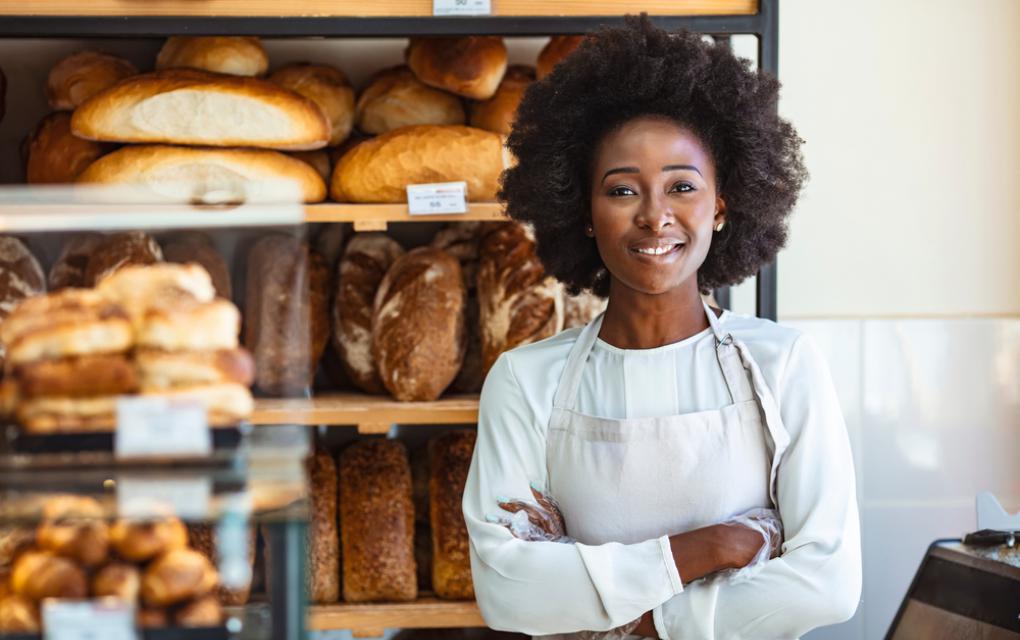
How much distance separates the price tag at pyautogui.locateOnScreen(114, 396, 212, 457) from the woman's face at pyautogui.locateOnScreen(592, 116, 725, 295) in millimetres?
692

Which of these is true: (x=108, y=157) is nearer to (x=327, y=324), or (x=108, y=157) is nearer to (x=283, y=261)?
(x=327, y=324)

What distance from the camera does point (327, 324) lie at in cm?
239

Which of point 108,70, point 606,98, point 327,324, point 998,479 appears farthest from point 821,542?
point 108,70

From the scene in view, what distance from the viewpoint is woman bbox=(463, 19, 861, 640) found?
126cm

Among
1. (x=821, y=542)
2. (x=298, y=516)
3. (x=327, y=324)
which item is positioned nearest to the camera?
(x=298, y=516)

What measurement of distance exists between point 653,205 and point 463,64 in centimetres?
104

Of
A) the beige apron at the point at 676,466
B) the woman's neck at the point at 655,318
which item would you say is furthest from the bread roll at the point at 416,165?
the beige apron at the point at 676,466

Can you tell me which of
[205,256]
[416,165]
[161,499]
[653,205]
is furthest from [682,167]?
[416,165]

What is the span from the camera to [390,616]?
7.45 feet

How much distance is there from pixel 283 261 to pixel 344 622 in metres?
1.58

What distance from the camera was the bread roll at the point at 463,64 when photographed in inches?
88.6

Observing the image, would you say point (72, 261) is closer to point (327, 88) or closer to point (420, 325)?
point (420, 325)

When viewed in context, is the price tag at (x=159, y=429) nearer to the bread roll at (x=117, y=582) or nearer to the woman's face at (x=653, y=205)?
the bread roll at (x=117, y=582)

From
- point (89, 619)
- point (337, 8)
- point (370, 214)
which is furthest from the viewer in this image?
point (370, 214)
